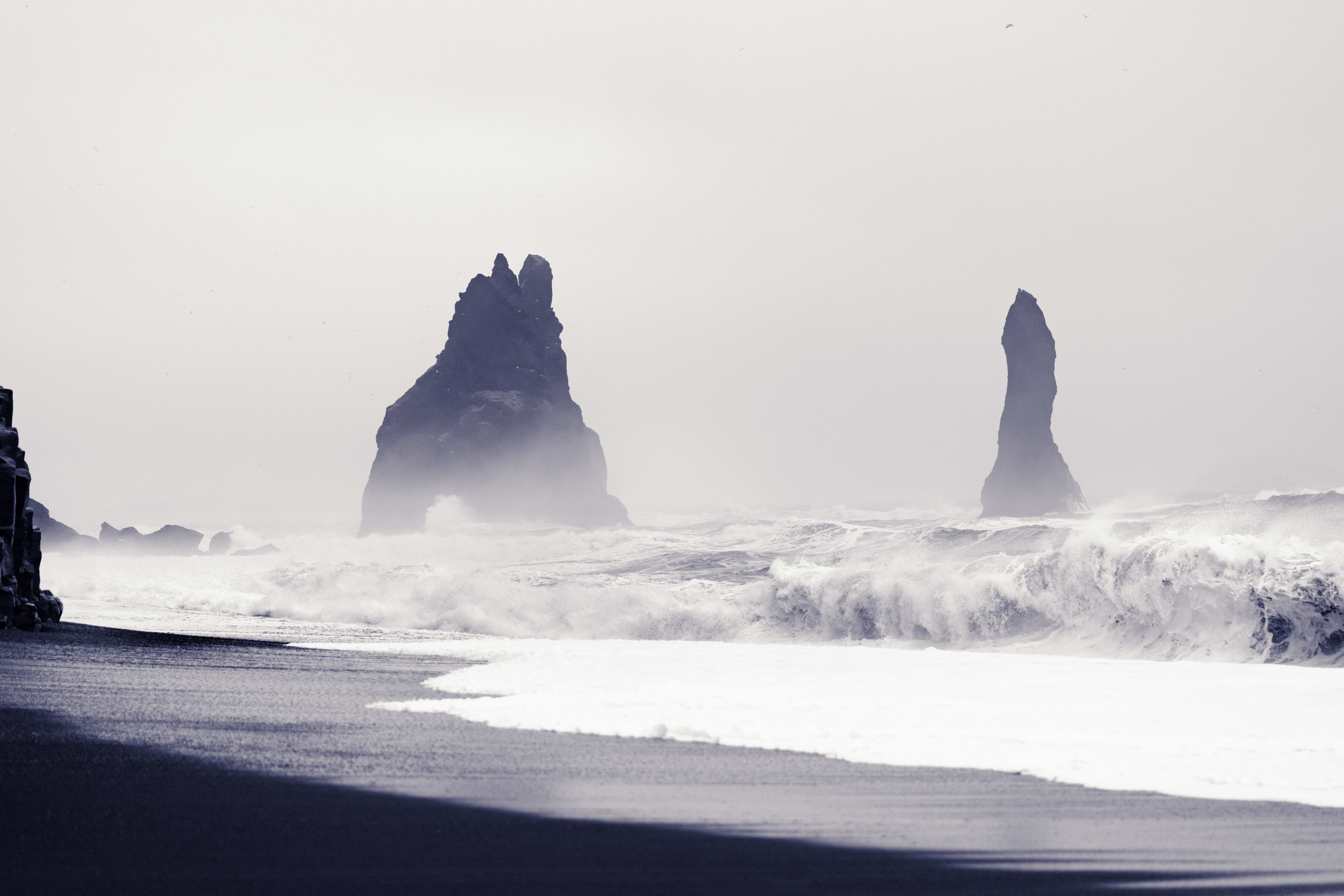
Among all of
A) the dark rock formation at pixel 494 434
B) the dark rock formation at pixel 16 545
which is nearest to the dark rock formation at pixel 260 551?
the dark rock formation at pixel 494 434

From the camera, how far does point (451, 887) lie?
523 cm

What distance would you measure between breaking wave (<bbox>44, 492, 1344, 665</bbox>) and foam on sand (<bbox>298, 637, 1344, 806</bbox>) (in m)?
2.64

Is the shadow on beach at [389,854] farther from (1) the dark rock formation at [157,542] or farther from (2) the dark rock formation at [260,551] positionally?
(1) the dark rock formation at [157,542]

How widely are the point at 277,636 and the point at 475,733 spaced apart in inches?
627

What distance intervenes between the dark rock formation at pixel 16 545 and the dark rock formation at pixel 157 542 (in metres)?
73.0

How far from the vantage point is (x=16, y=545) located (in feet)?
89.2

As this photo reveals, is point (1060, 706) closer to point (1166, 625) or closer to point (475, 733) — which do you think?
point (475, 733)

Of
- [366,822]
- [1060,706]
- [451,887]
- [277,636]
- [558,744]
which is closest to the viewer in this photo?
[451,887]

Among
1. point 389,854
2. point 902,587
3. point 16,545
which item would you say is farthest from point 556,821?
point 16,545

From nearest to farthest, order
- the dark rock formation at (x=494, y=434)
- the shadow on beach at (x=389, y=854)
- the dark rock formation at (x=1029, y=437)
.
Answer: the shadow on beach at (x=389, y=854) → the dark rock formation at (x=1029, y=437) → the dark rock formation at (x=494, y=434)

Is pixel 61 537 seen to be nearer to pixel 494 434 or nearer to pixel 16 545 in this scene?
pixel 494 434

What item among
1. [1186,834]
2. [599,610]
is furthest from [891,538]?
[1186,834]

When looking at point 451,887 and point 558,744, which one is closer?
point 451,887

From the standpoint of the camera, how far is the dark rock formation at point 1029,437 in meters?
94.8
